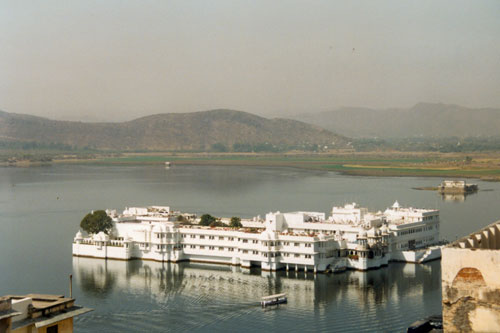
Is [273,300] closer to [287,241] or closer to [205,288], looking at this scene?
[205,288]

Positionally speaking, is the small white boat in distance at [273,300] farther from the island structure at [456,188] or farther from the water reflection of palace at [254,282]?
the island structure at [456,188]

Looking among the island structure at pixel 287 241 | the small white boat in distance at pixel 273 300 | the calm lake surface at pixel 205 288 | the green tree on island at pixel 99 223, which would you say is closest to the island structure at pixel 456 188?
the calm lake surface at pixel 205 288

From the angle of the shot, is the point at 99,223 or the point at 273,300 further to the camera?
the point at 99,223

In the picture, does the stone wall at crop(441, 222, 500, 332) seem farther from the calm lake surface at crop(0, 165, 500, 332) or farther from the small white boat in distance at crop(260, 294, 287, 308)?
the small white boat in distance at crop(260, 294, 287, 308)

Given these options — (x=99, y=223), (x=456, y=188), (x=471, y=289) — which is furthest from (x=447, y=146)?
(x=471, y=289)

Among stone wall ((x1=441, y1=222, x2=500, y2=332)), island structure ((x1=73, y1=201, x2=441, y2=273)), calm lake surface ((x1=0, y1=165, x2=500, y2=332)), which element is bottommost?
calm lake surface ((x1=0, y1=165, x2=500, y2=332))

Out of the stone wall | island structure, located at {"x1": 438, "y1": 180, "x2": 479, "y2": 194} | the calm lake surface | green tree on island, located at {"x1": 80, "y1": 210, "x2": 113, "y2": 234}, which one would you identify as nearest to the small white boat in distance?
the calm lake surface
